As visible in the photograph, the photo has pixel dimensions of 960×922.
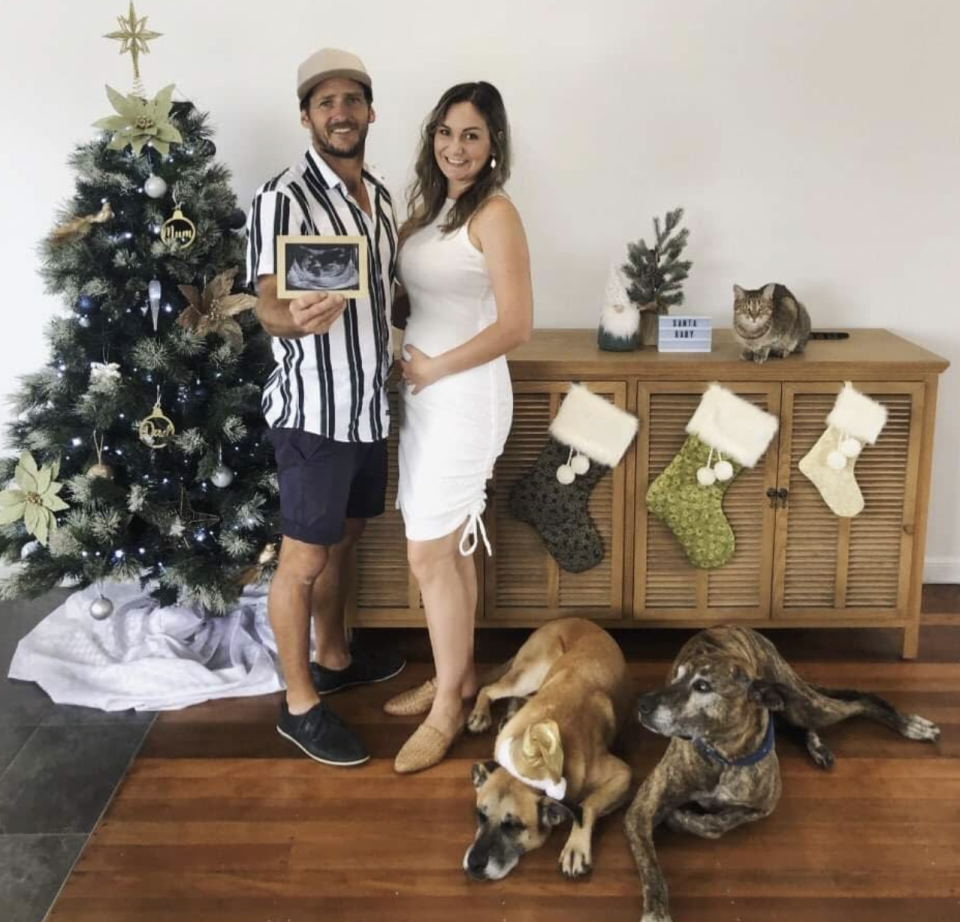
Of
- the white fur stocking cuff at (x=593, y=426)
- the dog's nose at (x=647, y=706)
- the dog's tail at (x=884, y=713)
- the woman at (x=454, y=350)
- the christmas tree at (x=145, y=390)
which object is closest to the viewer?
the dog's nose at (x=647, y=706)

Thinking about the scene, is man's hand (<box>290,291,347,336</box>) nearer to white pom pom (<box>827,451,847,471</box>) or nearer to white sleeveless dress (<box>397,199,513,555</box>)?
white sleeveless dress (<box>397,199,513,555</box>)

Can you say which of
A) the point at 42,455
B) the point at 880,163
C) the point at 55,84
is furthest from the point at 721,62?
the point at 42,455

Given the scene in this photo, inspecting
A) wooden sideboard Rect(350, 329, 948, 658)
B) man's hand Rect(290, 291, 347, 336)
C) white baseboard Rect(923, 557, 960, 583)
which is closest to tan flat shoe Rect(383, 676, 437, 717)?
wooden sideboard Rect(350, 329, 948, 658)

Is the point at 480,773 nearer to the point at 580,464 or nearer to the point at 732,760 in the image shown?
the point at 732,760

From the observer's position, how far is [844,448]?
2566 mm

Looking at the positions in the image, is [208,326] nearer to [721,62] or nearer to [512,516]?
[512,516]

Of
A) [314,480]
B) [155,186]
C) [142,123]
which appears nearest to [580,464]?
[314,480]

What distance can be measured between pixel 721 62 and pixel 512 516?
139cm

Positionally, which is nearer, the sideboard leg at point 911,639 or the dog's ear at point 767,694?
the dog's ear at point 767,694

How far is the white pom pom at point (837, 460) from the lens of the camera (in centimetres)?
257

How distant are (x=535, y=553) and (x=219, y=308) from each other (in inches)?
40.3

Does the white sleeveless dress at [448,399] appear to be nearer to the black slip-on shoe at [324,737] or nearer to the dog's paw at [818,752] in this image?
the black slip-on shoe at [324,737]

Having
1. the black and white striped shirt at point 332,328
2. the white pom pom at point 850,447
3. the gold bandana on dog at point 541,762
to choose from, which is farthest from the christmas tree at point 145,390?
the white pom pom at point 850,447

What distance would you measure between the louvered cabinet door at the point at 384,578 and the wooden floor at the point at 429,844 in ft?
0.97
